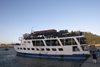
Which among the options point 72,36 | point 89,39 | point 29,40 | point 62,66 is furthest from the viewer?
point 89,39

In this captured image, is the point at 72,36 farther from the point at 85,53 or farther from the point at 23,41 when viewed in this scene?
the point at 23,41

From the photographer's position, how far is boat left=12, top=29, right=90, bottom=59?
77.6ft

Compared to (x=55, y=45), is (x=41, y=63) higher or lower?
lower

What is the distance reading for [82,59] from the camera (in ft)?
76.5

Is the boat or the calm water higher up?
the boat

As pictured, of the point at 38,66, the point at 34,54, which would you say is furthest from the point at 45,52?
the point at 38,66

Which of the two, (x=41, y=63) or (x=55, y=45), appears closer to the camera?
(x=41, y=63)

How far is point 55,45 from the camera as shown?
87.5 ft

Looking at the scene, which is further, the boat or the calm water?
the boat

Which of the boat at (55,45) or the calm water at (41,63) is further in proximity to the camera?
the boat at (55,45)

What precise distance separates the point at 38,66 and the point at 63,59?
29.9 ft

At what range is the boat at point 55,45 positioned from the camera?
23656 millimetres

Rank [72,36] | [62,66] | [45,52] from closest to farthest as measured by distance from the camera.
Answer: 1. [62,66]
2. [72,36]
3. [45,52]

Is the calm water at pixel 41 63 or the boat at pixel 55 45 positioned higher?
the boat at pixel 55 45
